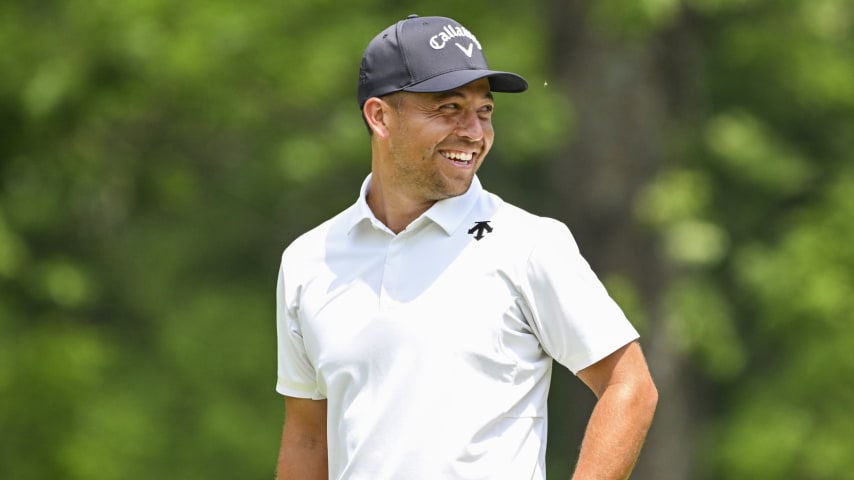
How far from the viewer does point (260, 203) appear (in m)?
14.0

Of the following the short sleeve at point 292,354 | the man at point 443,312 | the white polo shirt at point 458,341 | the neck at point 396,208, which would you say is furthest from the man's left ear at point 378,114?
the short sleeve at point 292,354

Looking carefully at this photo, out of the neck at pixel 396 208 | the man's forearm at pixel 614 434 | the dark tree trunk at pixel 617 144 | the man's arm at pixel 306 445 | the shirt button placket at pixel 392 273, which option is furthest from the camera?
the dark tree trunk at pixel 617 144

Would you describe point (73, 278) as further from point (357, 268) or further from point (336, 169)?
point (357, 268)

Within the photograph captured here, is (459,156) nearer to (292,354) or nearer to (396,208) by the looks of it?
(396,208)

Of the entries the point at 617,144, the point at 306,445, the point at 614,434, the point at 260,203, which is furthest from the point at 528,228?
the point at 260,203

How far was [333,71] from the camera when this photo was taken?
10836 millimetres

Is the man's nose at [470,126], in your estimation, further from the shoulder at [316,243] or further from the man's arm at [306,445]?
the man's arm at [306,445]

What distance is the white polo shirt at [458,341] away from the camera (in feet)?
10.4

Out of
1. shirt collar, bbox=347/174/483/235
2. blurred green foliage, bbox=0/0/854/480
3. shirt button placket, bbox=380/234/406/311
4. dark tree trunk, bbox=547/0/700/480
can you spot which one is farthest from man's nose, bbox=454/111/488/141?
dark tree trunk, bbox=547/0/700/480

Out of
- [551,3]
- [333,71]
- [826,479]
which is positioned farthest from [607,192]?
[826,479]

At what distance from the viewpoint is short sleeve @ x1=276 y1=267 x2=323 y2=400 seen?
3484 mm

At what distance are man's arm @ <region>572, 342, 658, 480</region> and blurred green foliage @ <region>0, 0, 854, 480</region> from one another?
6.03 m

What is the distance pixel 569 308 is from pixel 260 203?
11042 millimetres

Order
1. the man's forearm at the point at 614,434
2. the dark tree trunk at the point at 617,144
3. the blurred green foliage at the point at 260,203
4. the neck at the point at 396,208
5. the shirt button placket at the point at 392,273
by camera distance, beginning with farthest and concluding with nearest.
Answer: the dark tree trunk at the point at 617,144, the blurred green foliage at the point at 260,203, the neck at the point at 396,208, the shirt button placket at the point at 392,273, the man's forearm at the point at 614,434
